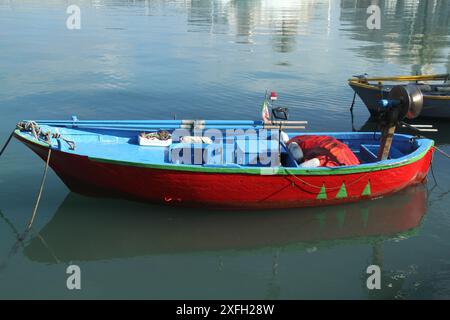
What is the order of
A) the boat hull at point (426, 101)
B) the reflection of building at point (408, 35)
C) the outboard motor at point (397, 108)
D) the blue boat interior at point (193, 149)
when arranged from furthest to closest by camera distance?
the reflection of building at point (408, 35) < the boat hull at point (426, 101) < the blue boat interior at point (193, 149) < the outboard motor at point (397, 108)

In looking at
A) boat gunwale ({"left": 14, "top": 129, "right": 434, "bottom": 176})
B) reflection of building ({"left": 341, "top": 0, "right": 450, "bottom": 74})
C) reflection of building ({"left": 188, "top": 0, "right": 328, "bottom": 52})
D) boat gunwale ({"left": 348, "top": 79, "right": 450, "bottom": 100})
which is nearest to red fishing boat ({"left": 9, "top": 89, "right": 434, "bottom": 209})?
boat gunwale ({"left": 14, "top": 129, "right": 434, "bottom": 176})

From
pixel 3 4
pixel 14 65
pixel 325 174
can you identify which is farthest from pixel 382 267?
pixel 3 4

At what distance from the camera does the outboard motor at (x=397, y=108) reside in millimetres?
9930

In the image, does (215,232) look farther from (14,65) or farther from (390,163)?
(14,65)

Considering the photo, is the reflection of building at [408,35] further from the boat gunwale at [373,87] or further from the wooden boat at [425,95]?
the boat gunwale at [373,87]

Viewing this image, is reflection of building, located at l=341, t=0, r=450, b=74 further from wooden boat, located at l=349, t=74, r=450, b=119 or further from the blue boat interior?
the blue boat interior

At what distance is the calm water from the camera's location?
8.36 meters

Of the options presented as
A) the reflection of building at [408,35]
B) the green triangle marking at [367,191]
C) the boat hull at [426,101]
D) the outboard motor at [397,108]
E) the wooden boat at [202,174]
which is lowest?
the green triangle marking at [367,191]

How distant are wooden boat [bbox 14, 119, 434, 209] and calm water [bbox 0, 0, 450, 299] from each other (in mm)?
468

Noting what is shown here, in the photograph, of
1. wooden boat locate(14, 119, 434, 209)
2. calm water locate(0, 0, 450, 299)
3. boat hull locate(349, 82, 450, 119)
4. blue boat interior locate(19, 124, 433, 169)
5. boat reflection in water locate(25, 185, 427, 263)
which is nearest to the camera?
calm water locate(0, 0, 450, 299)

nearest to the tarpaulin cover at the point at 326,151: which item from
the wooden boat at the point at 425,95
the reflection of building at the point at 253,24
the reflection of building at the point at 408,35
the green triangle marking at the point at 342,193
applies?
the green triangle marking at the point at 342,193

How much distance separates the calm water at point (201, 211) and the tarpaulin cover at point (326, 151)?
3.92ft

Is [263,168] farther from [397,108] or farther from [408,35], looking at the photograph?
[408,35]

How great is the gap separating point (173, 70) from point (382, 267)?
62.0ft
